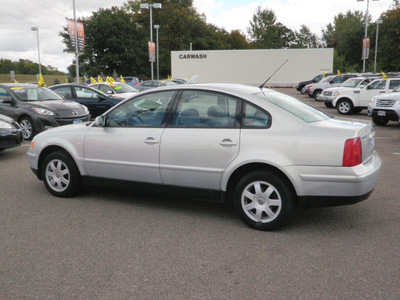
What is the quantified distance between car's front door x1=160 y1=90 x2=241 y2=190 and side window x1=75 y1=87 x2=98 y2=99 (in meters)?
11.1

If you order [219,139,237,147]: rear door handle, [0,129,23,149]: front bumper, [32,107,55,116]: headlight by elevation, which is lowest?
[0,129,23,149]: front bumper

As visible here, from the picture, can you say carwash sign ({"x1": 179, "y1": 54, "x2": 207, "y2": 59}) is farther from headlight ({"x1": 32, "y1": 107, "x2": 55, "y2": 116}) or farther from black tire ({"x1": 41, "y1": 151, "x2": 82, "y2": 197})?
black tire ({"x1": 41, "y1": 151, "x2": 82, "y2": 197})

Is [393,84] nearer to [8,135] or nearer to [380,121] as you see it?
[380,121]

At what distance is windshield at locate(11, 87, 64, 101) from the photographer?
449 inches

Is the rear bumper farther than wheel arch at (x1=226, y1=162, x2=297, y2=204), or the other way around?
wheel arch at (x1=226, y1=162, x2=297, y2=204)

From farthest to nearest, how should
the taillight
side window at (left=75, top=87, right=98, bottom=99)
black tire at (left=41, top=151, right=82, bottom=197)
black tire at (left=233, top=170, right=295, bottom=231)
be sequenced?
side window at (left=75, top=87, right=98, bottom=99) → black tire at (left=41, top=151, right=82, bottom=197) → black tire at (left=233, top=170, right=295, bottom=231) → the taillight

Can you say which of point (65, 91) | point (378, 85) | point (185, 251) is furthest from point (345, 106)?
point (185, 251)

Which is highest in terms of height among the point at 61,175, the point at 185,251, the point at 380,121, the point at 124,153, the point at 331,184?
the point at 124,153

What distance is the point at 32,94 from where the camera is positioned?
459 inches

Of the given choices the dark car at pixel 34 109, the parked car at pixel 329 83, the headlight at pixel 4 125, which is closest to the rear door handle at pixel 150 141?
the headlight at pixel 4 125

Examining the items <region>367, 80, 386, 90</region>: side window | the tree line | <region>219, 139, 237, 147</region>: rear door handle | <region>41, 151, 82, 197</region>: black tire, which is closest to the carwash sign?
the tree line

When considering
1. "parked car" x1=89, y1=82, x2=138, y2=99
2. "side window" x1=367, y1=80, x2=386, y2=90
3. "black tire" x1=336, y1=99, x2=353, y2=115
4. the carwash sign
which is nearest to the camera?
"side window" x1=367, y1=80, x2=386, y2=90

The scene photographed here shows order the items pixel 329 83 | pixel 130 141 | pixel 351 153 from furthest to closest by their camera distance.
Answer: pixel 329 83
pixel 130 141
pixel 351 153

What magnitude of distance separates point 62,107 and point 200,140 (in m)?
7.82
